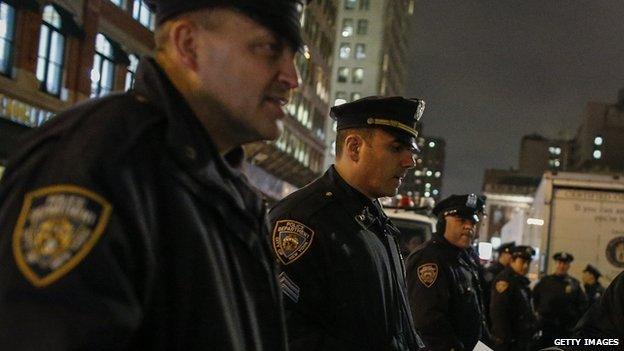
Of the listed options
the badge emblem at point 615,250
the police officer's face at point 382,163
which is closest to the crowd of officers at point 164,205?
the police officer's face at point 382,163

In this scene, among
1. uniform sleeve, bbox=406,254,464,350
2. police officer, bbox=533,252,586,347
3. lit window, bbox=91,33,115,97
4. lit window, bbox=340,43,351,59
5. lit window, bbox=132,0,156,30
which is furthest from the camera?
lit window, bbox=340,43,351,59

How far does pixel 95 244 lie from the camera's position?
4.21ft

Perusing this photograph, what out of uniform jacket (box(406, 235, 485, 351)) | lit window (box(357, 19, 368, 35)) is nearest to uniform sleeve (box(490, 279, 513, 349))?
uniform jacket (box(406, 235, 485, 351))

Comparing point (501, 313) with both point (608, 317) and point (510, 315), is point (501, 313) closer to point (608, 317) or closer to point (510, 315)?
point (510, 315)

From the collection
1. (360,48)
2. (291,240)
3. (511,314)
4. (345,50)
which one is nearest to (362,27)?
(360,48)

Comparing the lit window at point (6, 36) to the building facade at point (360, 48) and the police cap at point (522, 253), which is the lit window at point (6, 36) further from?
the building facade at point (360, 48)

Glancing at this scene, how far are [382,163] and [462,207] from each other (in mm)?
2720

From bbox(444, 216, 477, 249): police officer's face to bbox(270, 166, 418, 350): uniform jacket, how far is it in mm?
2545

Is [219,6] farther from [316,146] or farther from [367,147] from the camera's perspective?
[316,146]

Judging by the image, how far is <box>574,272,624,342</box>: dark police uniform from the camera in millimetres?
4998

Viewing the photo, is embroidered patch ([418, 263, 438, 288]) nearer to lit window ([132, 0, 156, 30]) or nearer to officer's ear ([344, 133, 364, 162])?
officer's ear ([344, 133, 364, 162])

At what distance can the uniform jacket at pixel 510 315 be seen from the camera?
31.6ft

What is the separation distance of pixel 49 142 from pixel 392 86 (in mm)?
109685

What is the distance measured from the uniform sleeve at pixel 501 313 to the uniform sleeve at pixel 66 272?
887 centimetres
